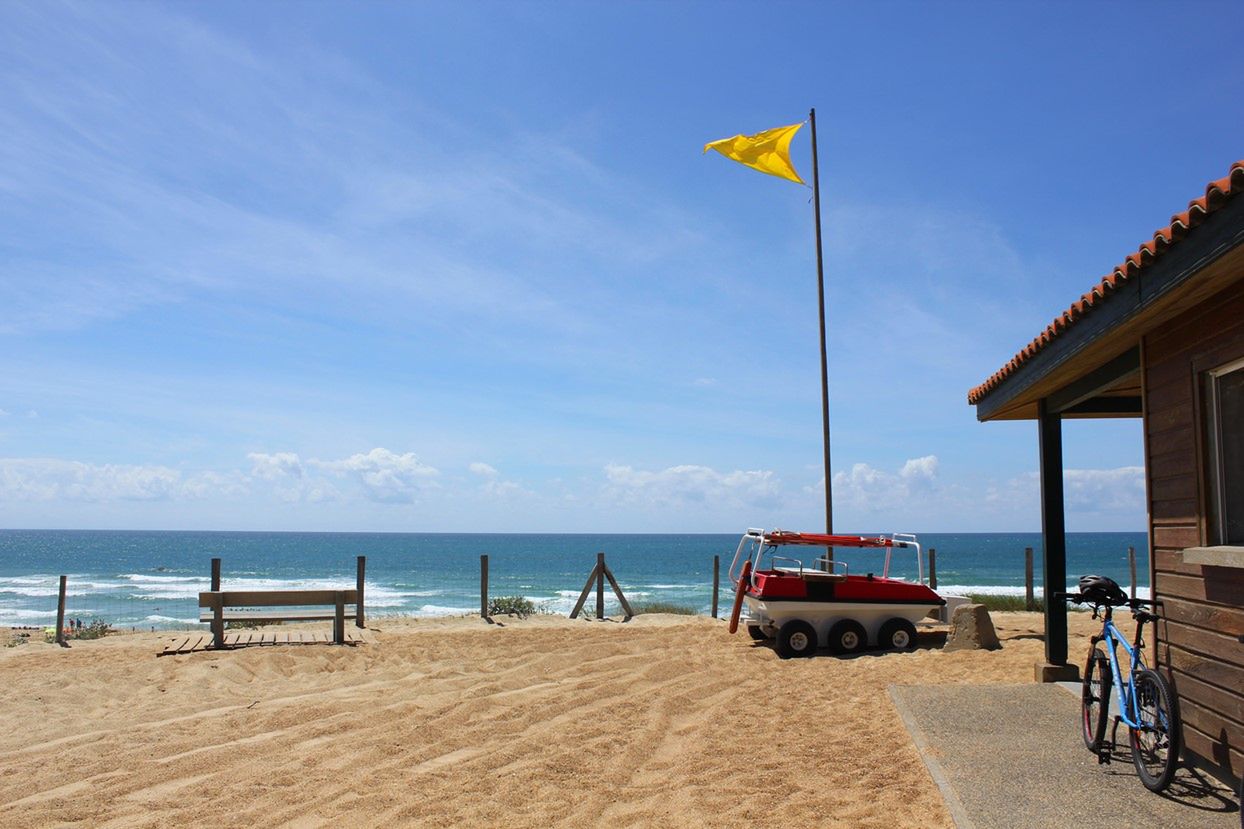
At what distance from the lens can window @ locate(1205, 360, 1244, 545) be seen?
5.02m

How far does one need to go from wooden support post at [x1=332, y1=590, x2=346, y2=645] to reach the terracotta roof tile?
32.6 ft

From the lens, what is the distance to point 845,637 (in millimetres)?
12156

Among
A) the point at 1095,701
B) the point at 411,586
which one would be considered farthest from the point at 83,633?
the point at 411,586

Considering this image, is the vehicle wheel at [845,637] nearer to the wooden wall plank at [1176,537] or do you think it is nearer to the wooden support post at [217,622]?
the wooden wall plank at [1176,537]

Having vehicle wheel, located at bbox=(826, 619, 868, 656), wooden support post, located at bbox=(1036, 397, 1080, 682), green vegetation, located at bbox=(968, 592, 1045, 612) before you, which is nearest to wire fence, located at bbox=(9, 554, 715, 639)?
green vegetation, located at bbox=(968, 592, 1045, 612)

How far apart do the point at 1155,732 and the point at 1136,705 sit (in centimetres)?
17

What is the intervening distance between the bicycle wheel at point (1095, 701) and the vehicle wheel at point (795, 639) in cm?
581

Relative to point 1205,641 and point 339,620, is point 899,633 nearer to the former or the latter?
point 1205,641

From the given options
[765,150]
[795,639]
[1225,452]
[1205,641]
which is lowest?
[795,639]

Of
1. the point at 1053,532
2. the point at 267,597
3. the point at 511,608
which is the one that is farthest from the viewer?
the point at 511,608

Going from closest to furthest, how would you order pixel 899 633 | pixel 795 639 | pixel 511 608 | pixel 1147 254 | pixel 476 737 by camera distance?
pixel 1147 254
pixel 476 737
pixel 795 639
pixel 899 633
pixel 511 608

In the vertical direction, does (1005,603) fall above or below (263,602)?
below

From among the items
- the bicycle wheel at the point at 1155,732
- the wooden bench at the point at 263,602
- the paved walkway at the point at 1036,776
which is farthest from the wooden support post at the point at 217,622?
the bicycle wheel at the point at 1155,732

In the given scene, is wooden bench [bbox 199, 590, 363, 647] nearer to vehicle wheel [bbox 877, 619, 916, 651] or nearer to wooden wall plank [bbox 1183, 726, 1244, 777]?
vehicle wheel [bbox 877, 619, 916, 651]
